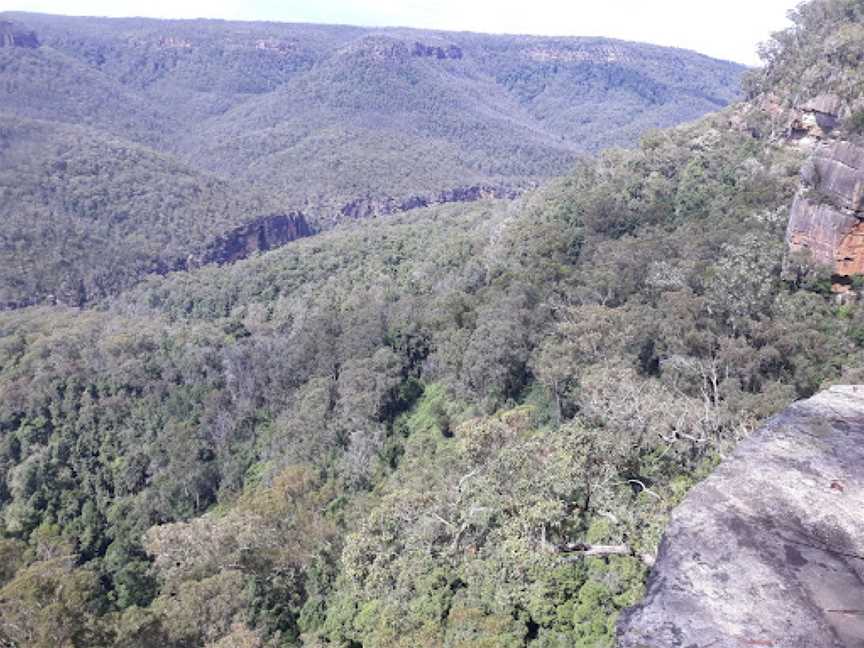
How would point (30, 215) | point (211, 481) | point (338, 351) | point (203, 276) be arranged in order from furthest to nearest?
point (30, 215), point (203, 276), point (338, 351), point (211, 481)

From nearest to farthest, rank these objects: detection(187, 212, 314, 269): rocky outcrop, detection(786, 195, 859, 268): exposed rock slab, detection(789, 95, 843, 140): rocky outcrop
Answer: detection(786, 195, 859, 268): exposed rock slab < detection(789, 95, 843, 140): rocky outcrop < detection(187, 212, 314, 269): rocky outcrop

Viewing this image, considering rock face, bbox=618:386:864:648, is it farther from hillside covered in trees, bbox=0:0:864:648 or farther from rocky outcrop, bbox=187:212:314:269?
rocky outcrop, bbox=187:212:314:269

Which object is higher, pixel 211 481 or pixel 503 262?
pixel 503 262

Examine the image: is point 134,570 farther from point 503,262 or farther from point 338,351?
point 503,262

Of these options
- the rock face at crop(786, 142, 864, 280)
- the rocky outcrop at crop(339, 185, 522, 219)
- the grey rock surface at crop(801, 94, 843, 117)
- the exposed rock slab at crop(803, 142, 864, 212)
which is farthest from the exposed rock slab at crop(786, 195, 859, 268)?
the rocky outcrop at crop(339, 185, 522, 219)

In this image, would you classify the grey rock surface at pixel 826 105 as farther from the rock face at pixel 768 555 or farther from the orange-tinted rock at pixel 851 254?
the rock face at pixel 768 555

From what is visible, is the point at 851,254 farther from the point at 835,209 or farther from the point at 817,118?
the point at 817,118

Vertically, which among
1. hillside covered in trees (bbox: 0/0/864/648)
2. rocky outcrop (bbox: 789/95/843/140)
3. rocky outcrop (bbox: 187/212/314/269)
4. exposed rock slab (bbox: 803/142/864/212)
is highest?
rocky outcrop (bbox: 789/95/843/140)

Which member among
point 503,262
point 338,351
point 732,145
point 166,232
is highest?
point 732,145

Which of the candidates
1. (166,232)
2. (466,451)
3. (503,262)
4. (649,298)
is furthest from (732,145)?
(166,232)
